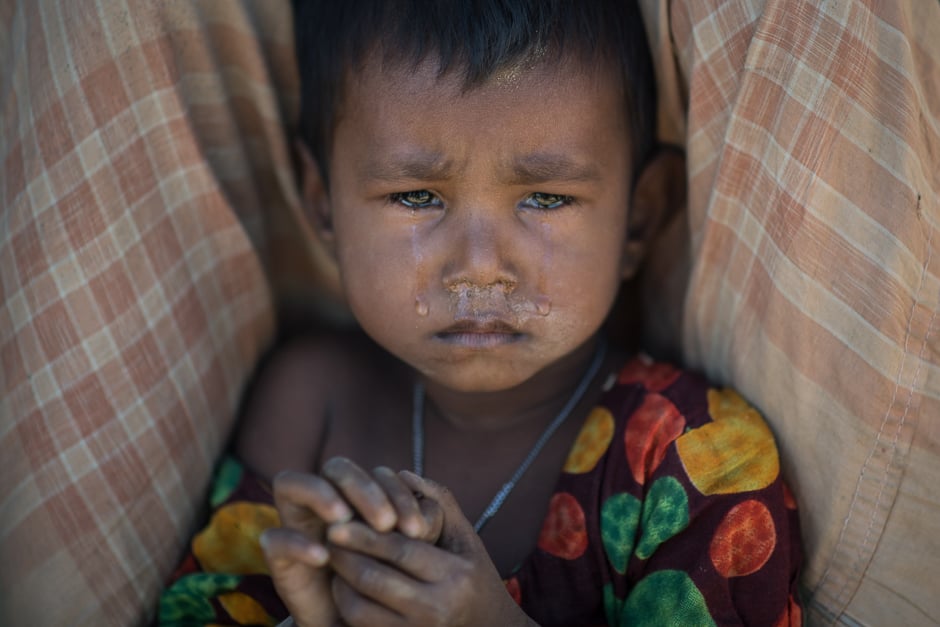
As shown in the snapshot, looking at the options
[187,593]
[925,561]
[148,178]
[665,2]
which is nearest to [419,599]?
[187,593]

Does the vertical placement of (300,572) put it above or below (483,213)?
below

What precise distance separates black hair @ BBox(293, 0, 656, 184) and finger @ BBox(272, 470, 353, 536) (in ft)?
2.09

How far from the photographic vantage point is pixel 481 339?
1.46m

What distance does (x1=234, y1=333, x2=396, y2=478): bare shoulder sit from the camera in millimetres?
1719

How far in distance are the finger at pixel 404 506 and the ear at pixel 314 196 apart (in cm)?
73

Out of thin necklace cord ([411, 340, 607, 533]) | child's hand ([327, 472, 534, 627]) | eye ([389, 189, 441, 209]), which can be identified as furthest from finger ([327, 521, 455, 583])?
eye ([389, 189, 441, 209])

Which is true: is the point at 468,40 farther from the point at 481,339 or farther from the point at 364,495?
the point at 364,495

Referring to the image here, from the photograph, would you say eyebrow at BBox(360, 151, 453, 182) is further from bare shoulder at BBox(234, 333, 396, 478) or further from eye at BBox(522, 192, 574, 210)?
bare shoulder at BBox(234, 333, 396, 478)

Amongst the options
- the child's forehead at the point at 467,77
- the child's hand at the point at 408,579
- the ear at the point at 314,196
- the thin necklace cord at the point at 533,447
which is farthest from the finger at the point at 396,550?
the ear at the point at 314,196

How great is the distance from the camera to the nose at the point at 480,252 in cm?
140

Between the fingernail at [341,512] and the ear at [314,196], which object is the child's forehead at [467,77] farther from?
the fingernail at [341,512]

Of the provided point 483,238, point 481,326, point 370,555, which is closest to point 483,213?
point 483,238

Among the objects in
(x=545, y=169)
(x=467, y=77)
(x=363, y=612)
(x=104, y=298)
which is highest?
(x=467, y=77)

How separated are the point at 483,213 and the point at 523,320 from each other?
17 cm
